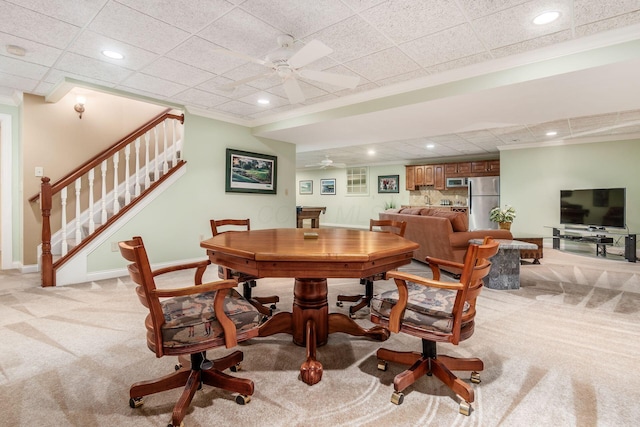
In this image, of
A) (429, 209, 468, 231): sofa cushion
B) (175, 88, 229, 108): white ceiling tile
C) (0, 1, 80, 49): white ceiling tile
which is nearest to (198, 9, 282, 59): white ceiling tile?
(0, 1, 80, 49): white ceiling tile

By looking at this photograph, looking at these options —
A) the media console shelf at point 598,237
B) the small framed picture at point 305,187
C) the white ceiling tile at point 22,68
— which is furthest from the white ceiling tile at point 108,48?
the small framed picture at point 305,187

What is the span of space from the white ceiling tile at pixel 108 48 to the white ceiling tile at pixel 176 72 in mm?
109

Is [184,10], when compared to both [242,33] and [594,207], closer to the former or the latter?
[242,33]

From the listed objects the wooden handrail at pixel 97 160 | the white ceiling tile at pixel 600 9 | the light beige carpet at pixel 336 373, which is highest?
the white ceiling tile at pixel 600 9

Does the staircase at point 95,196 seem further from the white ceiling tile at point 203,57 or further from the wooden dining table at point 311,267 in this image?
the wooden dining table at point 311,267

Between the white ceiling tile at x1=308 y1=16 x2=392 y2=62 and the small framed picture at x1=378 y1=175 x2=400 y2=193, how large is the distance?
7543 millimetres

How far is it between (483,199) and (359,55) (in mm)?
6506

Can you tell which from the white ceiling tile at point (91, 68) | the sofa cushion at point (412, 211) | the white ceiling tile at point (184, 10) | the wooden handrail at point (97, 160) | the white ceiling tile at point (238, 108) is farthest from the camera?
the sofa cushion at point (412, 211)

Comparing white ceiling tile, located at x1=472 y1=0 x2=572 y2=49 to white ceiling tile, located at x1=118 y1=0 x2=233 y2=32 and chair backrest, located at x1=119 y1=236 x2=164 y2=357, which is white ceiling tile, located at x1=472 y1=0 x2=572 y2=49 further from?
chair backrest, located at x1=119 y1=236 x2=164 y2=357

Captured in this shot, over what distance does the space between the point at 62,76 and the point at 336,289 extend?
4082 mm

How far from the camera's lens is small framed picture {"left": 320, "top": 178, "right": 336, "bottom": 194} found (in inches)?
473

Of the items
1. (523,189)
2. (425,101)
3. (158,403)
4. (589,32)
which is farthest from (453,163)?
(158,403)

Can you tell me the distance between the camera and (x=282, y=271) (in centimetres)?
168

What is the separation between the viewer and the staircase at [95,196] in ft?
Result: 12.2
